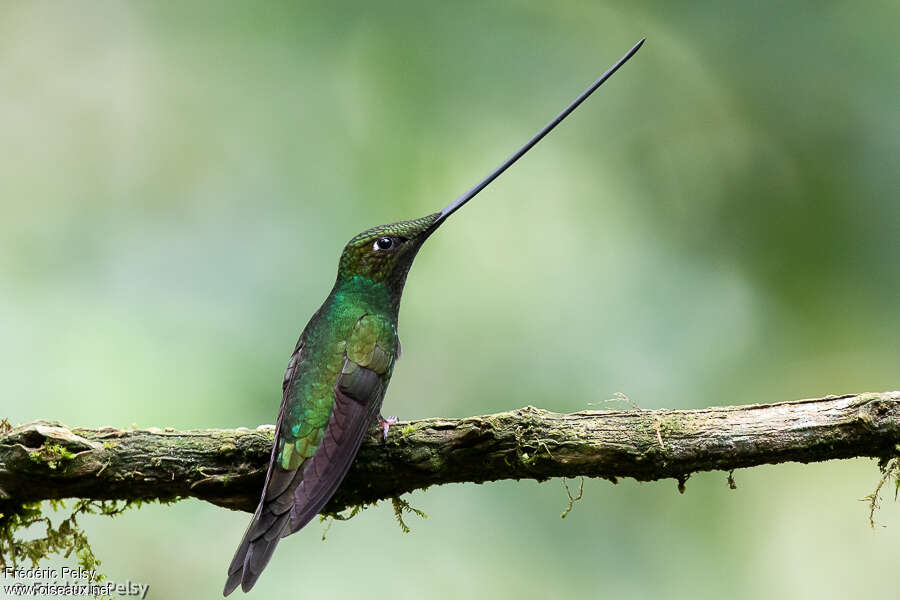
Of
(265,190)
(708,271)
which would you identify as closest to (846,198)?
(708,271)

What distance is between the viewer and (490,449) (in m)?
2.88

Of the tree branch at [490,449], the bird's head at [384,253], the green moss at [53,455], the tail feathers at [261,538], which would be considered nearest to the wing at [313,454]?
the tail feathers at [261,538]

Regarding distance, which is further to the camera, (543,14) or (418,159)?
(543,14)

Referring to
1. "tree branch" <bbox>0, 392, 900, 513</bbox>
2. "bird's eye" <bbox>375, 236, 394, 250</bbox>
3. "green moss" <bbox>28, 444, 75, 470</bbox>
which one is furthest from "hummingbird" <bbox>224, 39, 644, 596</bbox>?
"green moss" <bbox>28, 444, 75, 470</bbox>

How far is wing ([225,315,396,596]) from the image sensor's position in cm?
271

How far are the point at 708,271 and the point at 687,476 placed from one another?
87.0 inches

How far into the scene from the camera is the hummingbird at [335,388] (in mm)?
2758

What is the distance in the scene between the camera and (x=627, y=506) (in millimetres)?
4262

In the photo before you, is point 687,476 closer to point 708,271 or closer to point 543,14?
point 708,271

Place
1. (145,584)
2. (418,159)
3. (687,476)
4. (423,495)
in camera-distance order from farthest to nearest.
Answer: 1. (418,159)
2. (423,495)
3. (145,584)
4. (687,476)

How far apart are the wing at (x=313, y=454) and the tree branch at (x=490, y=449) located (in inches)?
4.7

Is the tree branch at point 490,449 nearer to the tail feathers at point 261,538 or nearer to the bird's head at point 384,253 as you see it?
the tail feathers at point 261,538

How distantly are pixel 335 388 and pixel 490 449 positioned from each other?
671mm

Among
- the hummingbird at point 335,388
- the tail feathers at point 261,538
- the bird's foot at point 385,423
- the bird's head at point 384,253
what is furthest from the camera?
the bird's head at point 384,253
